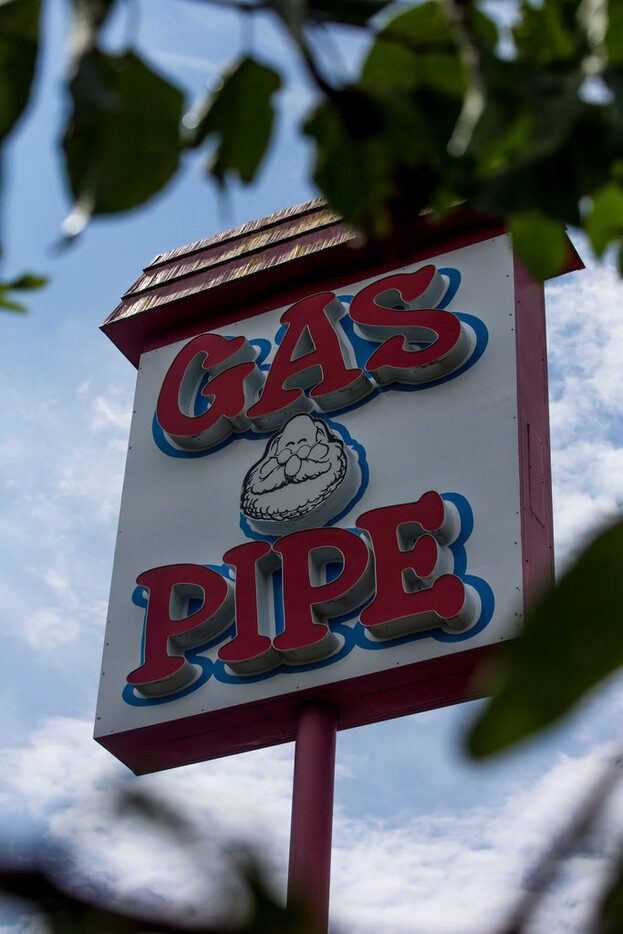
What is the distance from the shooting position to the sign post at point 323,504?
20.6ft

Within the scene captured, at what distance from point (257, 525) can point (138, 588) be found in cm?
81

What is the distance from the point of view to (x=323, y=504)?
6.82 m

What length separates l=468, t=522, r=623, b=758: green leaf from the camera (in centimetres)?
38

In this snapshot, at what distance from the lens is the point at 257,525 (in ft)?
23.1

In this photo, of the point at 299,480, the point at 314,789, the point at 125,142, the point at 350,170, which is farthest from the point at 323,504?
the point at 125,142

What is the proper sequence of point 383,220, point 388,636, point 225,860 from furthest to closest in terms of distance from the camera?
point 388,636 < point 383,220 < point 225,860

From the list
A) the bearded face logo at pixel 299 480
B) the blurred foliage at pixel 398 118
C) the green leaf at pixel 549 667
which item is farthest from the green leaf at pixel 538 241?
the bearded face logo at pixel 299 480

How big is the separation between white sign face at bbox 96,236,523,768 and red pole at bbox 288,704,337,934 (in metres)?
0.20

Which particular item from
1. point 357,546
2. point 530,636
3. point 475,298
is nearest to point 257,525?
point 357,546

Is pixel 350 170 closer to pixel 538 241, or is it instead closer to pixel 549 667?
pixel 538 241

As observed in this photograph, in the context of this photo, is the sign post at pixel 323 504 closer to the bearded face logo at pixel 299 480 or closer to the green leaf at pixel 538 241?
the bearded face logo at pixel 299 480

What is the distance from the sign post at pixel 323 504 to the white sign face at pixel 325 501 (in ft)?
0.04

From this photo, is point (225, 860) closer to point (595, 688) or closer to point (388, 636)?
point (595, 688)

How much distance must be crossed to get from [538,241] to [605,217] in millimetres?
64
